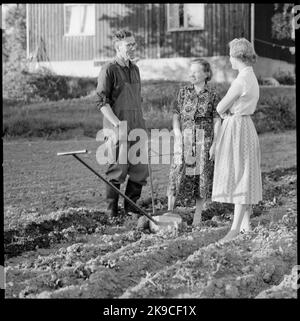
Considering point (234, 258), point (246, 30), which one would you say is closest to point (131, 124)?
point (234, 258)

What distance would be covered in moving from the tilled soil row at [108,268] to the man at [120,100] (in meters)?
1.03

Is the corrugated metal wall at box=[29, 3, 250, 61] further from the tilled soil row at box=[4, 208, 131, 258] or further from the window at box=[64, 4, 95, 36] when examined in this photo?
the tilled soil row at box=[4, 208, 131, 258]

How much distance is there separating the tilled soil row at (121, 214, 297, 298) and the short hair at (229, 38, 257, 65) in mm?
1362

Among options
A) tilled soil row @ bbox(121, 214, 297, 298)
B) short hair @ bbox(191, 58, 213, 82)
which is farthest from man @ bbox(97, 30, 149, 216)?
tilled soil row @ bbox(121, 214, 297, 298)

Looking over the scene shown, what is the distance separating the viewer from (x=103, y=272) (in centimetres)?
404

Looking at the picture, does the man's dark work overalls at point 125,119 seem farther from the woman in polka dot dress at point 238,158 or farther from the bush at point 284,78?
the bush at point 284,78

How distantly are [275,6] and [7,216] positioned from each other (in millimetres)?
13799

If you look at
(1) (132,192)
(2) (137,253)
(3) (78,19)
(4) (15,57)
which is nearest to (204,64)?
(1) (132,192)

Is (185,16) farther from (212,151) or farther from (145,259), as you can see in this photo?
(145,259)

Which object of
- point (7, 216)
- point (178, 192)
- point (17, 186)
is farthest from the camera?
point (17, 186)

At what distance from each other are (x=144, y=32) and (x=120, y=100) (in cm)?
1176

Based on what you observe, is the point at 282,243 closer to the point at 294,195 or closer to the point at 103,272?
the point at 103,272

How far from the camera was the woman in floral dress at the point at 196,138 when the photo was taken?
18.1 ft

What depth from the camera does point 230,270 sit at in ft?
13.9
